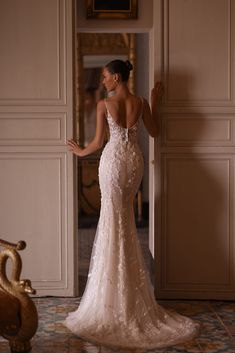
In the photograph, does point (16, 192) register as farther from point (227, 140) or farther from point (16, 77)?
point (227, 140)

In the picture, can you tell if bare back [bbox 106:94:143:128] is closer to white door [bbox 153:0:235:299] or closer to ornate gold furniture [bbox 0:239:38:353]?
white door [bbox 153:0:235:299]

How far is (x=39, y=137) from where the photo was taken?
469 centimetres

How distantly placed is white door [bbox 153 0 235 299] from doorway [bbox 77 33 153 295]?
3555 millimetres

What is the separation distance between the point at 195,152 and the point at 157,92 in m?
0.56

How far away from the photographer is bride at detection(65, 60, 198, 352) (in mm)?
3982

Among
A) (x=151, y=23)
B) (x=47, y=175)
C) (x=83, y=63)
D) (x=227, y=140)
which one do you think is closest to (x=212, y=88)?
(x=227, y=140)

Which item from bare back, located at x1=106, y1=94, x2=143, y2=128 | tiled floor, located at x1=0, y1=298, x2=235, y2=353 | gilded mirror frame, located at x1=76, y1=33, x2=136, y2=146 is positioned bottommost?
tiled floor, located at x1=0, y1=298, x2=235, y2=353

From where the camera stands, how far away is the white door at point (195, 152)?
4629 mm

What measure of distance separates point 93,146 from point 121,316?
1235mm

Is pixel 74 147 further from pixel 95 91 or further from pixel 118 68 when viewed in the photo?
pixel 95 91

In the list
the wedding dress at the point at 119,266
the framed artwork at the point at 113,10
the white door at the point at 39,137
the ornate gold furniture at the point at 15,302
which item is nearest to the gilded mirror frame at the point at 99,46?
the framed artwork at the point at 113,10

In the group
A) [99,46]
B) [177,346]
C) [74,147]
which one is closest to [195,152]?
[74,147]

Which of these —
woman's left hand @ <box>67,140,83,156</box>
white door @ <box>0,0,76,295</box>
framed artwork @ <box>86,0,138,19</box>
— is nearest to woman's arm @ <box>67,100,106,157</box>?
woman's left hand @ <box>67,140,83,156</box>

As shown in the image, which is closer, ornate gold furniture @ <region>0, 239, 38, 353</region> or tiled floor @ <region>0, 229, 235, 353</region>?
ornate gold furniture @ <region>0, 239, 38, 353</region>
